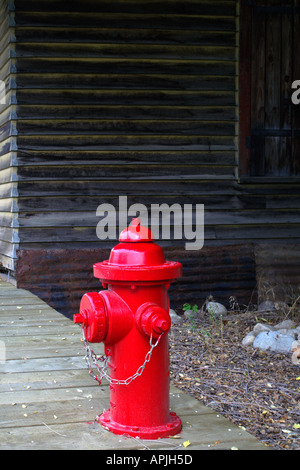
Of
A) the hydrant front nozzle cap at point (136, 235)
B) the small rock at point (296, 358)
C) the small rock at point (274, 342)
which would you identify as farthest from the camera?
the small rock at point (274, 342)

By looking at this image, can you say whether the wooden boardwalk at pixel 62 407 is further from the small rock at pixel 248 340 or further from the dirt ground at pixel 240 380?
the small rock at pixel 248 340

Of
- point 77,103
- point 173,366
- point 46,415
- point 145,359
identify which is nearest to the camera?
point 145,359

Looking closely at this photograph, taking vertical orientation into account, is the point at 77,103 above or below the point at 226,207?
above

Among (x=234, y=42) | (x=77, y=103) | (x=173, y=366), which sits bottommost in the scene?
(x=173, y=366)

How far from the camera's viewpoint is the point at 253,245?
716 cm

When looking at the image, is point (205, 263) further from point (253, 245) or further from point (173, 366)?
point (173, 366)

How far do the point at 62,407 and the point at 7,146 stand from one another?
4691 millimetres

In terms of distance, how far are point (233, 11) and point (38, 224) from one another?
129 inches

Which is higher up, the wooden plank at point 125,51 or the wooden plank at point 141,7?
the wooden plank at point 141,7

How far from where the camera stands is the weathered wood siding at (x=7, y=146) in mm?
6504

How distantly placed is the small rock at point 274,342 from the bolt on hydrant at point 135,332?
8.35 ft

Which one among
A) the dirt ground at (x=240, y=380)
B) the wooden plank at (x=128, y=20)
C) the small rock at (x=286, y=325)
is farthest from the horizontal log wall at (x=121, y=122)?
the dirt ground at (x=240, y=380)

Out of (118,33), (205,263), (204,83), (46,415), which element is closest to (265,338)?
(205,263)

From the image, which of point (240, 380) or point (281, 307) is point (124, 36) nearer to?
point (281, 307)
